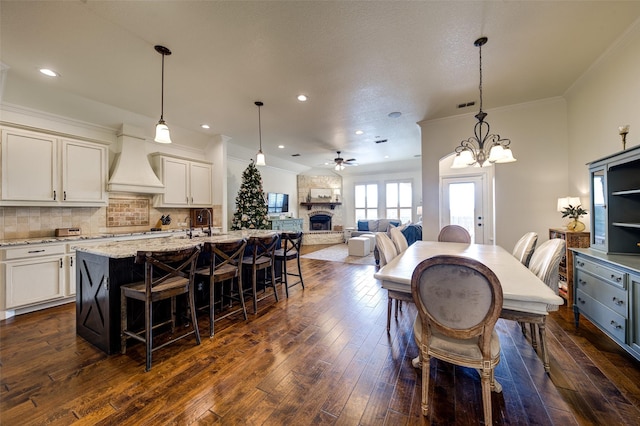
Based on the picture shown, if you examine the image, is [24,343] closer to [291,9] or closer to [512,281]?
[291,9]

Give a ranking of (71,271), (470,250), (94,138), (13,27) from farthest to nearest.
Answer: (94,138), (71,271), (470,250), (13,27)

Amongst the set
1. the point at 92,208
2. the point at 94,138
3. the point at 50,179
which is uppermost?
the point at 94,138

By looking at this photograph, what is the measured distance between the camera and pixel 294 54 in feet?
8.59

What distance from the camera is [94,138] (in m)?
3.99

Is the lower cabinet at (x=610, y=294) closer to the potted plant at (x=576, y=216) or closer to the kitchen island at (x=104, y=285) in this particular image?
the potted plant at (x=576, y=216)

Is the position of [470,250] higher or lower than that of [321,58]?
lower

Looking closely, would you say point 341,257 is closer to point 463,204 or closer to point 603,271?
point 463,204

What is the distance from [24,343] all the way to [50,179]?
7.32 feet

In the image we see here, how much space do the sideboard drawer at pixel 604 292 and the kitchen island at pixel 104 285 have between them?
3626 millimetres

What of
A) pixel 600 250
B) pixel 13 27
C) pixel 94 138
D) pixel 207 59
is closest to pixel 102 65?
pixel 13 27

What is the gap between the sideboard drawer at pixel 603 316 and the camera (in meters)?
1.93

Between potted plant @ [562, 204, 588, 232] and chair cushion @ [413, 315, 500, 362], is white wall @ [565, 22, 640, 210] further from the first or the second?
chair cushion @ [413, 315, 500, 362]

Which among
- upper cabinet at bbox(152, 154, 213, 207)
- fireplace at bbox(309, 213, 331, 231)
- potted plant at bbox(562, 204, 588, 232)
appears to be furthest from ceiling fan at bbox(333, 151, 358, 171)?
potted plant at bbox(562, 204, 588, 232)

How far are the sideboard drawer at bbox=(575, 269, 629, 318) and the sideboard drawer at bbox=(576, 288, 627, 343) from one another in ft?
0.13
